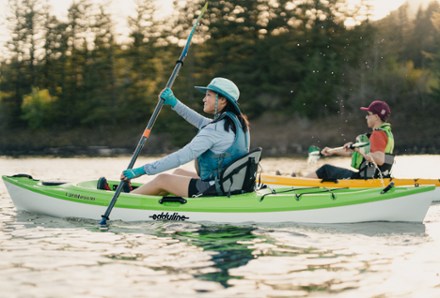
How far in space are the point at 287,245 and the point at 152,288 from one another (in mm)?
2048

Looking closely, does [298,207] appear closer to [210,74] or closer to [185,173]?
[185,173]

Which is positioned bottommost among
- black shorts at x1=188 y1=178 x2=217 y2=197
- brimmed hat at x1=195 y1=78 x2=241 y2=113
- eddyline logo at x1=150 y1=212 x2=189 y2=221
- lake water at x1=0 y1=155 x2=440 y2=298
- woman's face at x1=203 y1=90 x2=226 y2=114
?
lake water at x1=0 y1=155 x2=440 y2=298

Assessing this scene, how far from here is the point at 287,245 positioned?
698cm

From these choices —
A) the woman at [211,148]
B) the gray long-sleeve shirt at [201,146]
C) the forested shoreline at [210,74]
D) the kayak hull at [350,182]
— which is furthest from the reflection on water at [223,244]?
the forested shoreline at [210,74]

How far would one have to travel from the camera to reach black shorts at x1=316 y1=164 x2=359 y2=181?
10.9 meters

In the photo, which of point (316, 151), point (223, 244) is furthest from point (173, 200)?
point (316, 151)

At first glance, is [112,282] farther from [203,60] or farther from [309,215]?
[203,60]

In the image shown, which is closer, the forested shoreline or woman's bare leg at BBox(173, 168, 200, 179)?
woman's bare leg at BBox(173, 168, 200, 179)

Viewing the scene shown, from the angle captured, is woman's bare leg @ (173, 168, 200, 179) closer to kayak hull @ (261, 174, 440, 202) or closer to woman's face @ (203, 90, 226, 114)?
woman's face @ (203, 90, 226, 114)

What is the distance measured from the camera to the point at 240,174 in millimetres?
8016

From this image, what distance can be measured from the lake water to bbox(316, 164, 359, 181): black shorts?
2313 mm

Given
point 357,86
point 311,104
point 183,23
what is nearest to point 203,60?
point 183,23

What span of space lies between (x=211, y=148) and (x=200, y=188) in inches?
21.6

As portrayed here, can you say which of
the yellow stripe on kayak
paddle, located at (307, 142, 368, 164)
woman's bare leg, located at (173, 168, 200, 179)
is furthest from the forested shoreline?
woman's bare leg, located at (173, 168, 200, 179)
